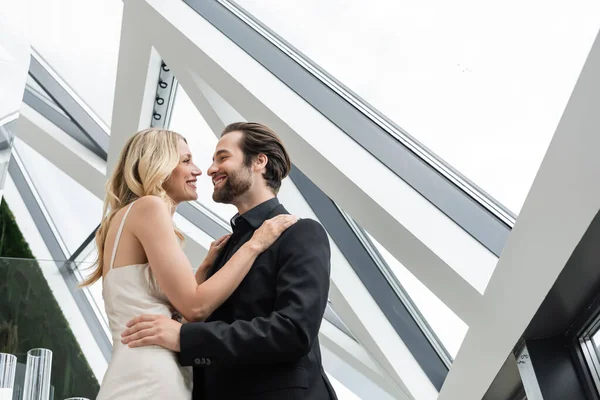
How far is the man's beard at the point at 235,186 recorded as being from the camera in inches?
96.2

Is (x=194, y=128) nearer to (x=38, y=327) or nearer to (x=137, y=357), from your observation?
(x=38, y=327)

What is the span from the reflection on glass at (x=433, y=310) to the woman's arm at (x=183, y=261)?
2.63 m

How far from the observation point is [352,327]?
575cm

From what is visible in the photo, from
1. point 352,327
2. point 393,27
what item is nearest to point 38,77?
point 352,327

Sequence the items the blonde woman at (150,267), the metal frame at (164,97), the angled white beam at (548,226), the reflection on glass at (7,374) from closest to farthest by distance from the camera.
A: the blonde woman at (150,267) → the angled white beam at (548,226) → the reflection on glass at (7,374) → the metal frame at (164,97)

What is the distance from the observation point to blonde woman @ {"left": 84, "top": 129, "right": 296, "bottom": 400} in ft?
6.48

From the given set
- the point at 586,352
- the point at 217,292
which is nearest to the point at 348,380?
the point at 586,352

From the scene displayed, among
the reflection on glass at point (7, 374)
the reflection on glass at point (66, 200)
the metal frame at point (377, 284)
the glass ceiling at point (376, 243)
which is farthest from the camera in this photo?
the reflection on glass at point (66, 200)

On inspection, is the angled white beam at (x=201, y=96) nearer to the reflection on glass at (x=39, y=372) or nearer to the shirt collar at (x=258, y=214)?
the reflection on glass at (x=39, y=372)

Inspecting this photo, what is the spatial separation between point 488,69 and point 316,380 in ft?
5.54

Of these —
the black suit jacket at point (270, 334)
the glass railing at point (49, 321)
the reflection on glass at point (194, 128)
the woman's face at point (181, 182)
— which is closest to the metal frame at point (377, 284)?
the reflection on glass at point (194, 128)

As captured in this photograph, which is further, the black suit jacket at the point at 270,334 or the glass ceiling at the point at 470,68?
the glass ceiling at the point at 470,68

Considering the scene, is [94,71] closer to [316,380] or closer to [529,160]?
[529,160]

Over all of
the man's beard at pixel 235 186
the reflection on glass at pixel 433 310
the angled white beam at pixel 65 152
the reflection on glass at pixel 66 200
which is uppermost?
the reflection on glass at pixel 66 200
